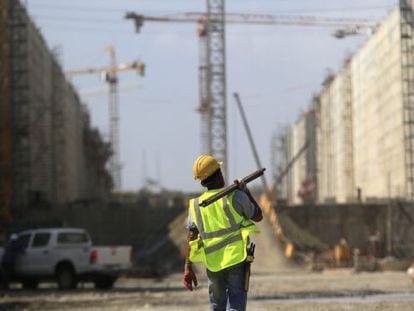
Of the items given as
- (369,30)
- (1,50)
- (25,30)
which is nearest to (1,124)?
(1,50)

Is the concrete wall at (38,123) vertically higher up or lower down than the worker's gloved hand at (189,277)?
higher up

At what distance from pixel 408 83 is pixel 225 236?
2227 inches

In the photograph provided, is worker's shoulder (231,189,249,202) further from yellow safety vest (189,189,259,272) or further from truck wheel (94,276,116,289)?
truck wheel (94,276,116,289)

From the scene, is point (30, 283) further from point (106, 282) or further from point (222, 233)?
point (222, 233)

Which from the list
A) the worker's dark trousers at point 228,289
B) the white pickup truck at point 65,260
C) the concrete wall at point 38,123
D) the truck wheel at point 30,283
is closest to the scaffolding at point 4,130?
the concrete wall at point 38,123

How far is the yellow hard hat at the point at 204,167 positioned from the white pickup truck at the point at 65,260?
19240 millimetres

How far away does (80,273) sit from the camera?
85.9 feet

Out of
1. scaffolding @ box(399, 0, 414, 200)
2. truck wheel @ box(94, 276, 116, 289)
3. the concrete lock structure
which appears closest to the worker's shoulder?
truck wheel @ box(94, 276, 116, 289)

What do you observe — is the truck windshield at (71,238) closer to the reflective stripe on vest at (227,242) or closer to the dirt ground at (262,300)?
the dirt ground at (262,300)

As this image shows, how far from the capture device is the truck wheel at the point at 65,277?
85.6 feet

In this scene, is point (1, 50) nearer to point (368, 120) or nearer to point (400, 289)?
point (368, 120)

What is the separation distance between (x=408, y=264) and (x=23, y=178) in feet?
102

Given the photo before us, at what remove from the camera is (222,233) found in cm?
735

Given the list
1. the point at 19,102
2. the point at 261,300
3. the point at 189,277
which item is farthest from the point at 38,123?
the point at 189,277
